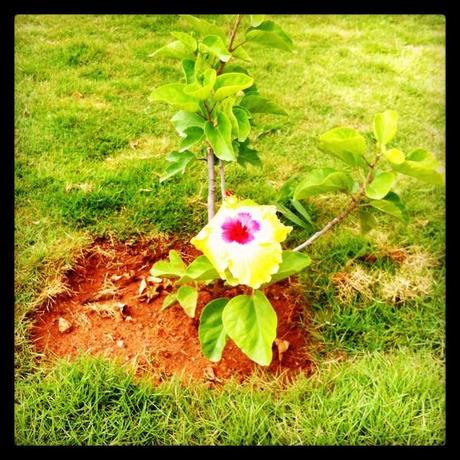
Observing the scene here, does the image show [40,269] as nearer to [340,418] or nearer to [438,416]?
[340,418]

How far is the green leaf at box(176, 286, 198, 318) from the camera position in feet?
6.21

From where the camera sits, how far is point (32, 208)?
101 inches

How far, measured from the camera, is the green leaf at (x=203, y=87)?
63.3 inches

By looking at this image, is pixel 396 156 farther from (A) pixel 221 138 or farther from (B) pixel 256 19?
(B) pixel 256 19

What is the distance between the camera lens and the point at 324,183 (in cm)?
171

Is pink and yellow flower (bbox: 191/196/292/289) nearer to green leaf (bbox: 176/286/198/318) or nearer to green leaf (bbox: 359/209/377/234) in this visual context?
green leaf (bbox: 176/286/198/318)

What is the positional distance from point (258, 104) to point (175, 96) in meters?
0.38

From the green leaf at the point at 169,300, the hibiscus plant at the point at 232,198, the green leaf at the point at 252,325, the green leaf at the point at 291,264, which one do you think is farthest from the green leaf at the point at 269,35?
the green leaf at the point at 169,300

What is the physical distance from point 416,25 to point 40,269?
12.9 feet

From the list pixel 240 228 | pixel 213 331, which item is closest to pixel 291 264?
pixel 240 228

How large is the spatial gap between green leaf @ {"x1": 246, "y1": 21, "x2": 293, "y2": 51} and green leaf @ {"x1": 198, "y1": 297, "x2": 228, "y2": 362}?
934mm

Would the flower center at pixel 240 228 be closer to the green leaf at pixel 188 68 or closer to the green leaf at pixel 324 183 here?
the green leaf at pixel 324 183

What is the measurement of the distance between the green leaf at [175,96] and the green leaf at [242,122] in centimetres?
16

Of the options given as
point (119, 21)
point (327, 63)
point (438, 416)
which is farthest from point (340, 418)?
point (119, 21)
